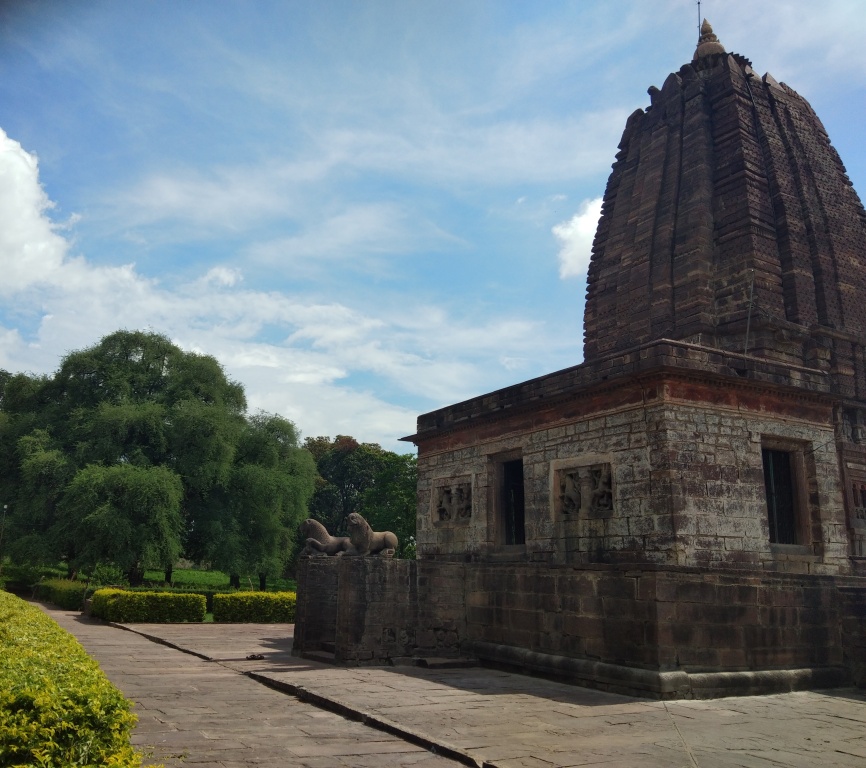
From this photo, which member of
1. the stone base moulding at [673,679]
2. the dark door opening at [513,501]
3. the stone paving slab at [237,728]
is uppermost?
the dark door opening at [513,501]

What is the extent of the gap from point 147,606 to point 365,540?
9.83 meters

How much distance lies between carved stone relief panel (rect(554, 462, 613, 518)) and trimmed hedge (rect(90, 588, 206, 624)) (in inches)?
544

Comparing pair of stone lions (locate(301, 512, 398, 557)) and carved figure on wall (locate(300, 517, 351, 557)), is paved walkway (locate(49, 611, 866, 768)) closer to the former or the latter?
pair of stone lions (locate(301, 512, 398, 557))

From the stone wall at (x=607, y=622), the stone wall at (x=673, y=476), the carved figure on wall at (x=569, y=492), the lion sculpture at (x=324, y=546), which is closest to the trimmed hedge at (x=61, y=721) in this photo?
the stone wall at (x=607, y=622)

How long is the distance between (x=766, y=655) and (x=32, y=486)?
86.9 ft

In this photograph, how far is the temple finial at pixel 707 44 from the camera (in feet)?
60.7

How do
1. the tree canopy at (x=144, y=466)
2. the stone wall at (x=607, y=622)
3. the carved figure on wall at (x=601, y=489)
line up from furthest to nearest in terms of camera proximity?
the tree canopy at (x=144, y=466) → the carved figure on wall at (x=601, y=489) → the stone wall at (x=607, y=622)

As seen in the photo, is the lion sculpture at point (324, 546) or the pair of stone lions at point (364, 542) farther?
the lion sculpture at point (324, 546)

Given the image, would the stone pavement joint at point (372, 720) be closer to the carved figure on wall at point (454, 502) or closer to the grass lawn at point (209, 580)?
the carved figure on wall at point (454, 502)

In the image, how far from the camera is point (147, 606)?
20875 millimetres

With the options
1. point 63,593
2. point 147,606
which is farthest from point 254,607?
point 63,593

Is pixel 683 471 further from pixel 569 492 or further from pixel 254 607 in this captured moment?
pixel 254 607

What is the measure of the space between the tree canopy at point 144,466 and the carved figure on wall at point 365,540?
14.0 m

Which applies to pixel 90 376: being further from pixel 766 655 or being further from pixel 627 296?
pixel 766 655
